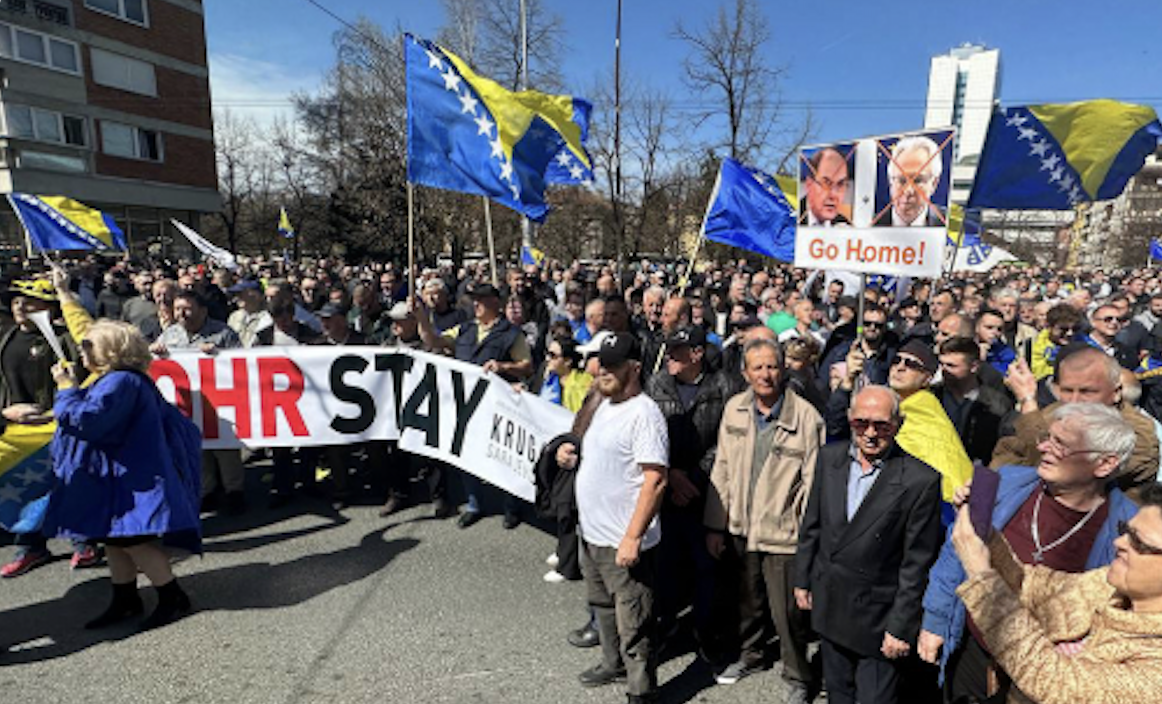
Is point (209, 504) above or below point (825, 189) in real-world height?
below

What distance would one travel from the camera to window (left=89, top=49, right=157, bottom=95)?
29172 millimetres

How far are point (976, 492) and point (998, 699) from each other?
71 cm

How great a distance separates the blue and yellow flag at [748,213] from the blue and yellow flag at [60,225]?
31.5ft

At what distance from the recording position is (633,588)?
2975 millimetres

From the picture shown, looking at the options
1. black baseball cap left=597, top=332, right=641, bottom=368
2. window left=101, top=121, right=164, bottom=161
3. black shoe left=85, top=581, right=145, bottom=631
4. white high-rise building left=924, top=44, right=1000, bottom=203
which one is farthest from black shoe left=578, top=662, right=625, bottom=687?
white high-rise building left=924, top=44, right=1000, bottom=203

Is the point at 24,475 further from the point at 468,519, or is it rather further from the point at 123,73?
the point at 123,73

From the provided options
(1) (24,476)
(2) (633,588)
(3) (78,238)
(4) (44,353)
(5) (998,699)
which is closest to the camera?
(5) (998,699)

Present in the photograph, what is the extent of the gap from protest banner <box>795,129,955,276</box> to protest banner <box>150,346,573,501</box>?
9.85 ft

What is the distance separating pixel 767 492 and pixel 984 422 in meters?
1.39

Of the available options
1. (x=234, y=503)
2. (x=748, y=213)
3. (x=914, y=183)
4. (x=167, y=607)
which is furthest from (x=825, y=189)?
(x=234, y=503)

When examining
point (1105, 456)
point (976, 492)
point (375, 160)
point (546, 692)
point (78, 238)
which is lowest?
point (546, 692)

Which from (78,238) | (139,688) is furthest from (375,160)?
(139,688)

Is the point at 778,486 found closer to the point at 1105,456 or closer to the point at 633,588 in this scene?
the point at 633,588

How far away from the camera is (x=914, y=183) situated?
14.4 feet
